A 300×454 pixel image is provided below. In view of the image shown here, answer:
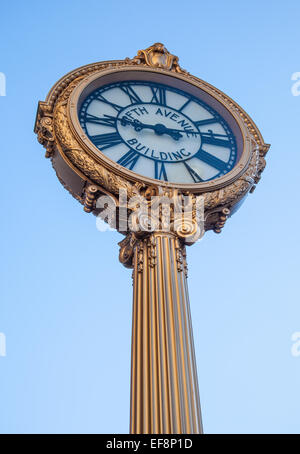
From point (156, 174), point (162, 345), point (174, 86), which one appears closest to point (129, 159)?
point (156, 174)

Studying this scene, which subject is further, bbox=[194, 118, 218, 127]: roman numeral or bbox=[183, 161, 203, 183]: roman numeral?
bbox=[194, 118, 218, 127]: roman numeral

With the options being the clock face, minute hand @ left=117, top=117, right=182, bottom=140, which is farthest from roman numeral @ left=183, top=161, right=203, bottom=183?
minute hand @ left=117, top=117, right=182, bottom=140

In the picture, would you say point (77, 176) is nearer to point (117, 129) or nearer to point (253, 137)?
point (117, 129)

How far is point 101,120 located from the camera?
539cm

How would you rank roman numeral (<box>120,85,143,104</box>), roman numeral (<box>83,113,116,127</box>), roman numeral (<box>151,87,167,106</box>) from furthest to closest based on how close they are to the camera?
roman numeral (<box>151,87,167,106</box>), roman numeral (<box>120,85,143,104</box>), roman numeral (<box>83,113,116,127</box>)

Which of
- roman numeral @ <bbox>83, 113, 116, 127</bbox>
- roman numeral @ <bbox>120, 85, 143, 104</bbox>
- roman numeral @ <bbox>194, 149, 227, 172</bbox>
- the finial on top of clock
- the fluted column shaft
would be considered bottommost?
the fluted column shaft

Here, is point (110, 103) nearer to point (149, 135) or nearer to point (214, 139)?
point (149, 135)

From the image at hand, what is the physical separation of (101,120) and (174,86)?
119 centimetres

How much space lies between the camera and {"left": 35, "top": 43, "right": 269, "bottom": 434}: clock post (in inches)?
150

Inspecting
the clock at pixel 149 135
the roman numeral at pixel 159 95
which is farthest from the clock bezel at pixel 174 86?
the roman numeral at pixel 159 95

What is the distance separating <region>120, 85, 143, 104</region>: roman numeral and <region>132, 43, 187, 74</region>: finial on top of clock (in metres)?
0.42

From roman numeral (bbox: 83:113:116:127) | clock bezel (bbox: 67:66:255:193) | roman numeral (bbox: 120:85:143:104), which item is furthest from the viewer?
roman numeral (bbox: 120:85:143:104)

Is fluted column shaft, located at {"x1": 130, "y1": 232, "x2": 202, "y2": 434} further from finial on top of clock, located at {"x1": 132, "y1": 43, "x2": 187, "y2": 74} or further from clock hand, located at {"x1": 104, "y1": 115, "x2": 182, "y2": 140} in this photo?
finial on top of clock, located at {"x1": 132, "y1": 43, "x2": 187, "y2": 74}

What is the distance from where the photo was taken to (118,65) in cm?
598
